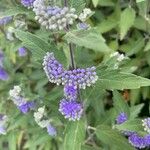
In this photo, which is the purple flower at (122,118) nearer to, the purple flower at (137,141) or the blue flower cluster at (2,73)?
the purple flower at (137,141)

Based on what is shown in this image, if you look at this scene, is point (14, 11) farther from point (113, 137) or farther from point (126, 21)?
point (126, 21)

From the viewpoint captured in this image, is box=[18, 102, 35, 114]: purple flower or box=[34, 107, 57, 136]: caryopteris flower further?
box=[18, 102, 35, 114]: purple flower

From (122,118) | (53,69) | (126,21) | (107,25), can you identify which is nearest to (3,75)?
(107,25)

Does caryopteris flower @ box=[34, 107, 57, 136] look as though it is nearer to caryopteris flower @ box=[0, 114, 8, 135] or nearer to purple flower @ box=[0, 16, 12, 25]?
caryopteris flower @ box=[0, 114, 8, 135]

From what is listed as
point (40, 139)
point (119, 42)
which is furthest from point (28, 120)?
point (119, 42)

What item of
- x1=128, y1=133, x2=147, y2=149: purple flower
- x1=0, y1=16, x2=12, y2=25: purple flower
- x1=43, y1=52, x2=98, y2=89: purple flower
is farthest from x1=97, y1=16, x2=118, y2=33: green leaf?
x1=43, y1=52, x2=98, y2=89: purple flower

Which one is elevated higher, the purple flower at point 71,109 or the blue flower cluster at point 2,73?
the purple flower at point 71,109

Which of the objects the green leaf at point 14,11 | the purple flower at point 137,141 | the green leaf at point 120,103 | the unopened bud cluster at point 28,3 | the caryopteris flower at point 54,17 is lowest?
the purple flower at point 137,141

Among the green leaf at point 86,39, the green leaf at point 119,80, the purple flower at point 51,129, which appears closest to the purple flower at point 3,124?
the purple flower at point 51,129
